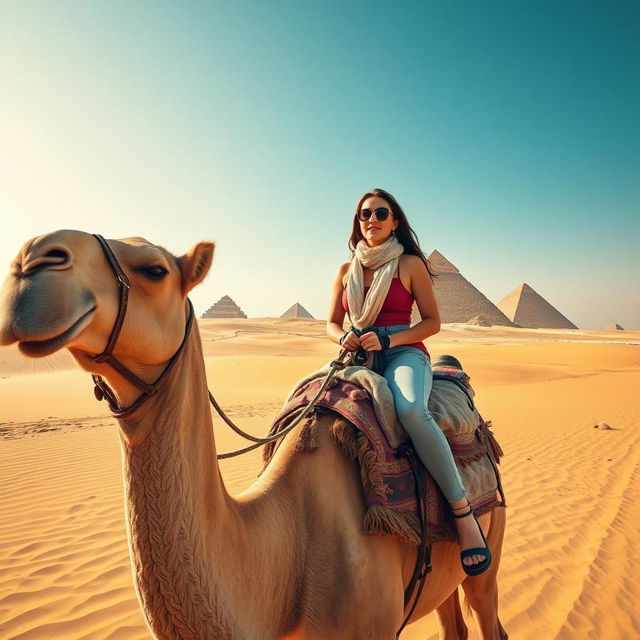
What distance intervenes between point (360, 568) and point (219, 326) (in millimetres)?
69102

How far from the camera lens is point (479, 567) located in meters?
2.09

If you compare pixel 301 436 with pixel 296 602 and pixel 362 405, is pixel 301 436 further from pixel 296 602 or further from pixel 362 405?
pixel 296 602

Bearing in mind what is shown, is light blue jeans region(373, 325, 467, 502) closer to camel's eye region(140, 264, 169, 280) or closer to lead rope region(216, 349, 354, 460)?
lead rope region(216, 349, 354, 460)

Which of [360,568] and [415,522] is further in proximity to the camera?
[415,522]

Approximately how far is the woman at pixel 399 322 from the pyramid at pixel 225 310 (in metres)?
119

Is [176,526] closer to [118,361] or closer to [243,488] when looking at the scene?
[118,361]

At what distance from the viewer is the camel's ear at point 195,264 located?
4.51 ft

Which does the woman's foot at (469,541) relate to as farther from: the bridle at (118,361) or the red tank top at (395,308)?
the bridle at (118,361)

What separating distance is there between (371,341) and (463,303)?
110 m

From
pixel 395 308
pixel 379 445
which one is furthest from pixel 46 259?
pixel 395 308

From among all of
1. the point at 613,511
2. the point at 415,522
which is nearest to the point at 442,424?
the point at 415,522

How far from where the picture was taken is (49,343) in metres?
0.97

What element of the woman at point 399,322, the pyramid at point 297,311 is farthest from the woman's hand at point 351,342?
the pyramid at point 297,311

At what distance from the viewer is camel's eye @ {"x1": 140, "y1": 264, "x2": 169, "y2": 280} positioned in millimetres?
1259
